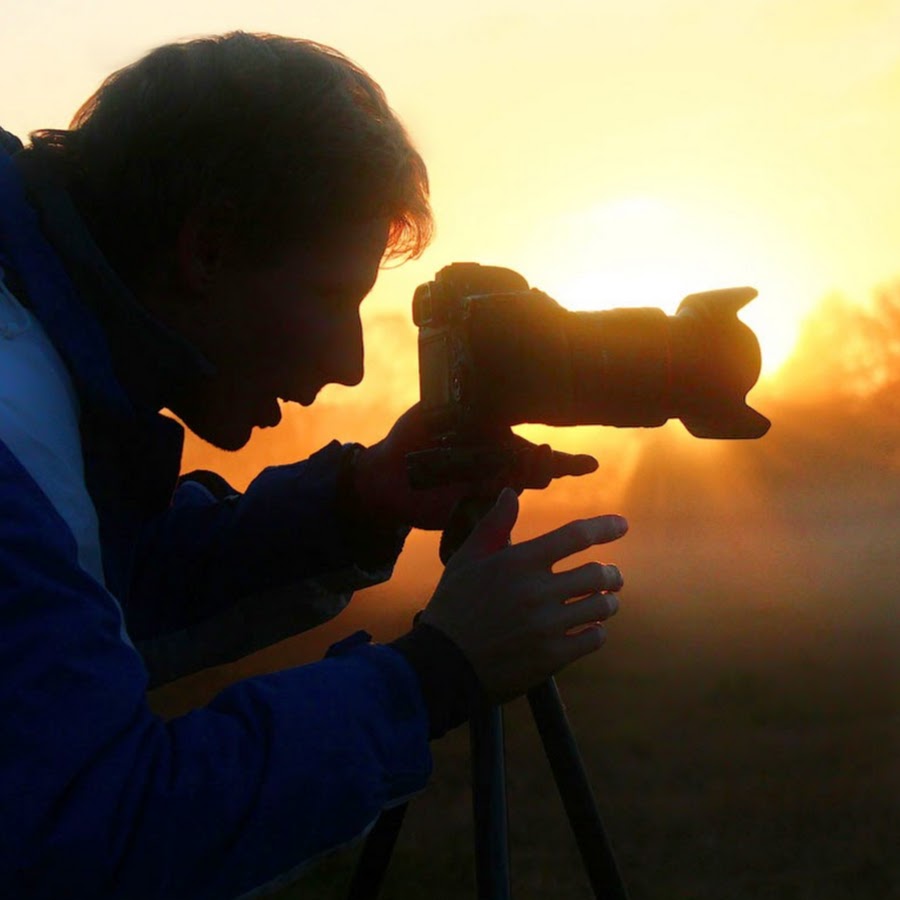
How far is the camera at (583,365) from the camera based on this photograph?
1.91m

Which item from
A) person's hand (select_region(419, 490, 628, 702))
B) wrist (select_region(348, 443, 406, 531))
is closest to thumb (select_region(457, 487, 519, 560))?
person's hand (select_region(419, 490, 628, 702))

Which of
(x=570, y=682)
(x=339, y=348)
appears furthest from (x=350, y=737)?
(x=570, y=682)

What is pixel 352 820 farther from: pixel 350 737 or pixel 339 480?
pixel 339 480

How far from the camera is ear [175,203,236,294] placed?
2.00m

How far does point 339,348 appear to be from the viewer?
2109mm

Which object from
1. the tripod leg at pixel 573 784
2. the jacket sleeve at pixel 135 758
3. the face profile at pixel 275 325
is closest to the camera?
the jacket sleeve at pixel 135 758

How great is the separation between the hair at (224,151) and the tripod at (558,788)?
36.6 inches

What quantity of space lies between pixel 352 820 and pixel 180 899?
22cm

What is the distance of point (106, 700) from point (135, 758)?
0.07 meters

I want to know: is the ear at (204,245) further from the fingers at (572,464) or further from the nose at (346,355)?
the fingers at (572,464)

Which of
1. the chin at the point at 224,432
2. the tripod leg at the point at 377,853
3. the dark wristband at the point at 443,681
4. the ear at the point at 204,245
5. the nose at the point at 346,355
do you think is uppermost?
the ear at the point at 204,245

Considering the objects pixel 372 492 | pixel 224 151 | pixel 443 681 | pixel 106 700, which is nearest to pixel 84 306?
pixel 224 151

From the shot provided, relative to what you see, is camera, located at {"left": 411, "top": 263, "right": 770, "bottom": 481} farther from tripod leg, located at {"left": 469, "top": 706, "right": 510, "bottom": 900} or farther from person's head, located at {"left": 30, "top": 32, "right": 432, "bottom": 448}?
tripod leg, located at {"left": 469, "top": 706, "right": 510, "bottom": 900}

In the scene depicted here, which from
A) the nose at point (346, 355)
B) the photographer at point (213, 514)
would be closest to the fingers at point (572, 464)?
the photographer at point (213, 514)
